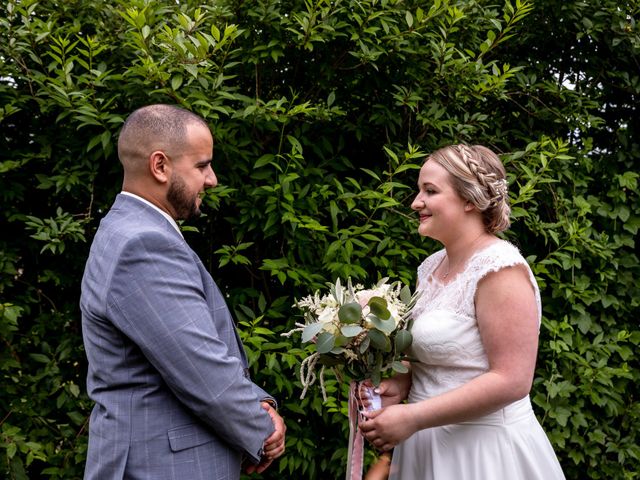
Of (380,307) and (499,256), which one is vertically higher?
(499,256)

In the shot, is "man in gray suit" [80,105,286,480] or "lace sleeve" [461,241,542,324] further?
"lace sleeve" [461,241,542,324]

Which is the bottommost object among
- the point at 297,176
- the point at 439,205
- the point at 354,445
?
the point at 354,445

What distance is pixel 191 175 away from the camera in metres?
2.36

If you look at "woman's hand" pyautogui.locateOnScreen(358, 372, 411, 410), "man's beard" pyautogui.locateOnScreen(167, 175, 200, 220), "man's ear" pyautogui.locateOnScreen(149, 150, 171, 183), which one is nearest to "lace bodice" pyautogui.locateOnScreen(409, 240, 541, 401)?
"woman's hand" pyautogui.locateOnScreen(358, 372, 411, 410)

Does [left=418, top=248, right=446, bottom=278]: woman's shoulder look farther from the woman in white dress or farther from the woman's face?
the woman's face

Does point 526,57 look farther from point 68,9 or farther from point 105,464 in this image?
point 105,464

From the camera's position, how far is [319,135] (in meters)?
3.67

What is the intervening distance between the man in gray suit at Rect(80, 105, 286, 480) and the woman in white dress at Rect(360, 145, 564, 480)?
592 millimetres

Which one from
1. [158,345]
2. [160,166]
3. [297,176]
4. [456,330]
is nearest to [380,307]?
[456,330]

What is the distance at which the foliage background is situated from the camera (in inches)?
128

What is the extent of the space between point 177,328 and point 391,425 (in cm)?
86

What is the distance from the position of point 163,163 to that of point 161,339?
615 millimetres

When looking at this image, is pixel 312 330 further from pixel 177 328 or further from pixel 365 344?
pixel 177 328

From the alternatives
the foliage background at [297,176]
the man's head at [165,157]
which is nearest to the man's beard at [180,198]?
the man's head at [165,157]
